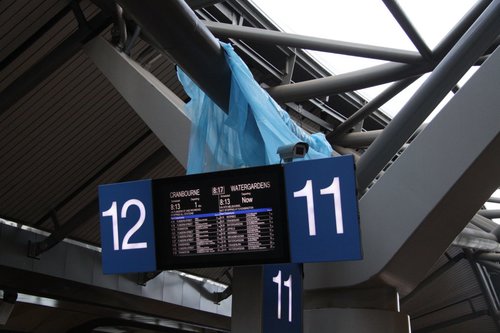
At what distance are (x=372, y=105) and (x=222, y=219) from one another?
8.00 meters

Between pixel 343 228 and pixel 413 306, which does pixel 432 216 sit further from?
pixel 413 306

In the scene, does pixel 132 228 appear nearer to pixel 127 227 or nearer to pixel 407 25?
pixel 127 227

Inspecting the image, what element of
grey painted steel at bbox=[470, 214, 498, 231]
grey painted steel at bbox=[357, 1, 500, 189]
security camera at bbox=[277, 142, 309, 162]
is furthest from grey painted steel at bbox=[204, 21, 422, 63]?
grey painted steel at bbox=[470, 214, 498, 231]

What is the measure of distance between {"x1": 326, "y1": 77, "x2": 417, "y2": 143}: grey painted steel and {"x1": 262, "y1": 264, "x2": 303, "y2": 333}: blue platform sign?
6.51m

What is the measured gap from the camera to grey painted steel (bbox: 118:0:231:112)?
522 centimetres

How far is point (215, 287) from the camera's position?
65.5 ft

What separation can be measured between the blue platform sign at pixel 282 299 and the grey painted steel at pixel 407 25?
4.29 metres

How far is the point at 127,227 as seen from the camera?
535 cm

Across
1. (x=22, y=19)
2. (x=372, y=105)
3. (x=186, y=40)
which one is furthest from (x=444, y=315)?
(x=186, y=40)

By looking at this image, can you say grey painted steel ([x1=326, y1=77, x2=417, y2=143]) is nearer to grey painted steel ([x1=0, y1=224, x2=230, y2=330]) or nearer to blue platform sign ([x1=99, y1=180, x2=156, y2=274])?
grey painted steel ([x1=0, y1=224, x2=230, y2=330])

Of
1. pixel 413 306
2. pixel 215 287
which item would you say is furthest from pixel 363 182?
pixel 413 306

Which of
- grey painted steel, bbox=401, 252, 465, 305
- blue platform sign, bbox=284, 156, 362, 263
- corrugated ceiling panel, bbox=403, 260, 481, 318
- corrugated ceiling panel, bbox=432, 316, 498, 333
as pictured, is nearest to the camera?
blue platform sign, bbox=284, 156, 362, 263

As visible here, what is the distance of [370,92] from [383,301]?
9949 mm

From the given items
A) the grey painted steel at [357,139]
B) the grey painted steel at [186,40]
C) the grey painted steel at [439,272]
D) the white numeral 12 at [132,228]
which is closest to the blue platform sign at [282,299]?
the white numeral 12 at [132,228]
